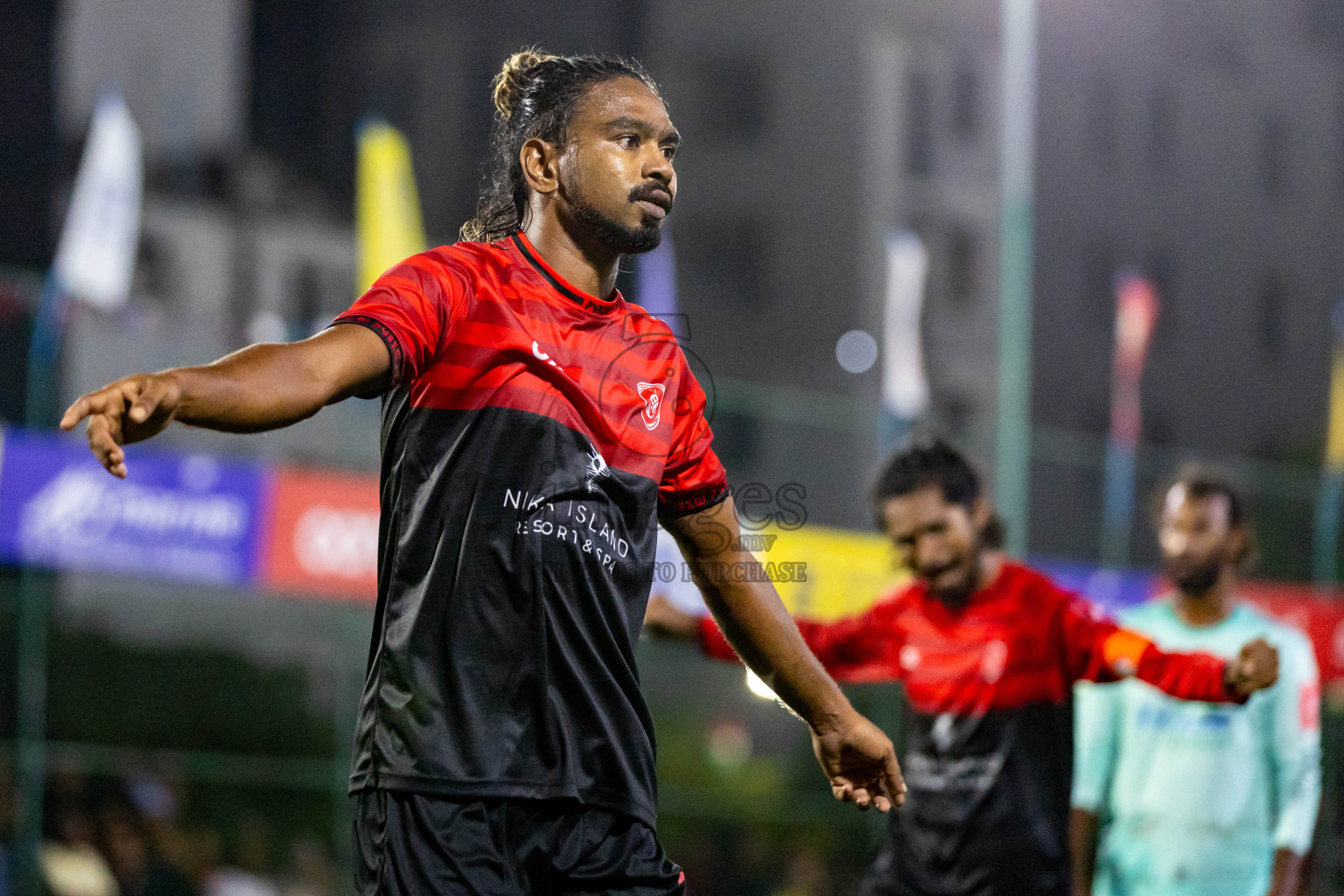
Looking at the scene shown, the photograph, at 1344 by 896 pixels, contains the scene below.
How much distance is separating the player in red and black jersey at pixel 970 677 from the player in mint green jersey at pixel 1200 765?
1.75 ft

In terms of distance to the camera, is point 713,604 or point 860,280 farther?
point 860,280

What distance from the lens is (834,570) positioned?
10.6m

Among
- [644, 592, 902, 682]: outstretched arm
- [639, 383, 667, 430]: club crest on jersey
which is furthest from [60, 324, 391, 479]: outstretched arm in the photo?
[644, 592, 902, 682]: outstretched arm

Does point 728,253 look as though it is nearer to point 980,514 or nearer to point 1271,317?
point 1271,317

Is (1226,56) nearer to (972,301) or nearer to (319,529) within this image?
(972,301)

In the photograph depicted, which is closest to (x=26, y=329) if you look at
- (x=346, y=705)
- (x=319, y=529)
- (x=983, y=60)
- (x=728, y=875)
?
(x=319, y=529)

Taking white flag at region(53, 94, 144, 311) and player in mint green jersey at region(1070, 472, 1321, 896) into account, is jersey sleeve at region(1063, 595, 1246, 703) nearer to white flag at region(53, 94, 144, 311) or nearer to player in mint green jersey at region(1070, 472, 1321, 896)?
player in mint green jersey at region(1070, 472, 1321, 896)

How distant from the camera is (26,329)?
841 centimetres

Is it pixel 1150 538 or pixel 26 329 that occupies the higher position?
pixel 26 329

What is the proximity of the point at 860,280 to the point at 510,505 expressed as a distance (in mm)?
42936

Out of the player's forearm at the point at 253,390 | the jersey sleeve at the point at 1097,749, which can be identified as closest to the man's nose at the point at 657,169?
the player's forearm at the point at 253,390

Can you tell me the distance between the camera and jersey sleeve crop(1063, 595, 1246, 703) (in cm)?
448

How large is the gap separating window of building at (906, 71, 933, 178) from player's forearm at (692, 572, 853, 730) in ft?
132

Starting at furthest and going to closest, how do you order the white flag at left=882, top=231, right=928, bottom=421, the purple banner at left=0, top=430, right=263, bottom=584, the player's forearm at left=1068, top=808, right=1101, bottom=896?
the white flag at left=882, top=231, right=928, bottom=421 → the purple banner at left=0, top=430, right=263, bottom=584 → the player's forearm at left=1068, top=808, right=1101, bottom=896
